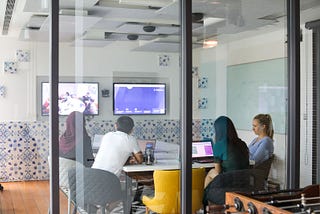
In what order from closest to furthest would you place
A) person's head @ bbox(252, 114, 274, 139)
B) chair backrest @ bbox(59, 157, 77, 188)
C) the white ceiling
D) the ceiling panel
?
chair backrest @ bbox(59, 157, 77, 188) < the white ceiling < the ceiling panel < person's head @ bbox(252, 114, 274, 139)

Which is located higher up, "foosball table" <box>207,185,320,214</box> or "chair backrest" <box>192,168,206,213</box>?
"foosball table" <box>207,185,320,214</box>

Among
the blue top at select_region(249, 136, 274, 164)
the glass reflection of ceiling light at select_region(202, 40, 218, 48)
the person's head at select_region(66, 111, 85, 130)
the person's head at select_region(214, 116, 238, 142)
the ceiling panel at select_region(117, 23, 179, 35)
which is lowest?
the blue top at select_region(249, 136, 274, 164)

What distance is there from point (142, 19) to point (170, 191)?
6.79 feet

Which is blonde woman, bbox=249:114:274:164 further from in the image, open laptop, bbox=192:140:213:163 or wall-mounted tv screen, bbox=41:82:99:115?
wall-mounted tv screen, bbox=41:82:99:115

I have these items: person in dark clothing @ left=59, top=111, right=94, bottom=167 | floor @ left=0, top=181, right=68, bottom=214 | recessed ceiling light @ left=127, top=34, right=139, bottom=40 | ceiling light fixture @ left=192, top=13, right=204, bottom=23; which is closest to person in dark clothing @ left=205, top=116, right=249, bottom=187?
ceiling light fixture @ left=192, top=13, right=204, bottom=23

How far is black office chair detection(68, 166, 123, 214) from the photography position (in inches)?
150

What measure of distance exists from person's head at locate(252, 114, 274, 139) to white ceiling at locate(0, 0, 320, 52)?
3.47 feet

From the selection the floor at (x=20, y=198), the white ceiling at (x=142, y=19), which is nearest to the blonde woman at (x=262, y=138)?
the white ceiling at (x=142, y=19)

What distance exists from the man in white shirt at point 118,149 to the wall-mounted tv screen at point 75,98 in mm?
287

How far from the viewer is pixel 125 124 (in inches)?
159

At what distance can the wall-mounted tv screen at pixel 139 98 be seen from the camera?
4.06 metres

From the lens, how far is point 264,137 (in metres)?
5.03

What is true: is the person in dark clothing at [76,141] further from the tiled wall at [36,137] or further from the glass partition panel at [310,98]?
the glass partition panel at [310,98]

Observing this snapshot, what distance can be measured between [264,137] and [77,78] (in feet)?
7.78
